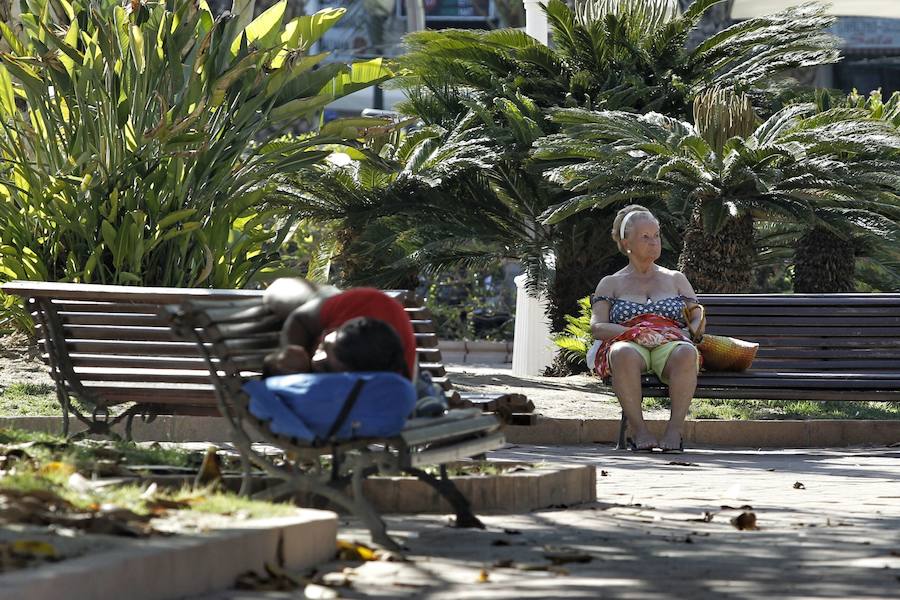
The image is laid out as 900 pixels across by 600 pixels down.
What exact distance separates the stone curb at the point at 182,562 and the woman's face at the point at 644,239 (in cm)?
518

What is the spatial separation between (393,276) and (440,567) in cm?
1283

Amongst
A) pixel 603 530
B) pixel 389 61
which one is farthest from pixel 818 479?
pixel 389 61

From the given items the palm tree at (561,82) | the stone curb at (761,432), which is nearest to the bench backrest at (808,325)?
the stone curb at (761,432)

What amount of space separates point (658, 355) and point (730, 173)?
4613 millimetres

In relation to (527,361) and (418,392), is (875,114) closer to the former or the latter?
(527,361)

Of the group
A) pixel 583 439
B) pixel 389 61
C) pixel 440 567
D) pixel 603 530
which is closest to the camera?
pixel 440 567

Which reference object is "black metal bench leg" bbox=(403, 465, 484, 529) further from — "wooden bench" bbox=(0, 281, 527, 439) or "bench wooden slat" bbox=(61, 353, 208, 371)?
"bench wooden slat" bbox=(61, 353, 208, 371)

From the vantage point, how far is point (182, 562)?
13.5 ft

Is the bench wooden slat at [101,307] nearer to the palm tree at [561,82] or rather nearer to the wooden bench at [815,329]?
the wooden bench at [815,329]

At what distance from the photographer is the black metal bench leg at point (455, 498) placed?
5.80m

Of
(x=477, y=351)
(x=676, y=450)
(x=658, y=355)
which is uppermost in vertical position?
(x=658, y=355)

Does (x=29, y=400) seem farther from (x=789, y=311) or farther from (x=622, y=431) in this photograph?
(x=789, y=311)

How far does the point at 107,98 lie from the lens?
11.7 meters

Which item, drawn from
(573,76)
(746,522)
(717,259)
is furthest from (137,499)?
(573,76)
